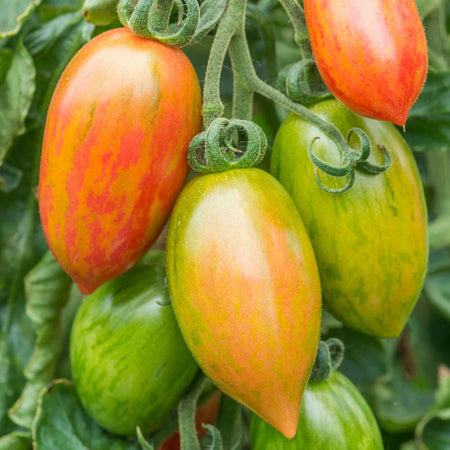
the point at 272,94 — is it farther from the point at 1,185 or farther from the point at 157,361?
the point at 1,185

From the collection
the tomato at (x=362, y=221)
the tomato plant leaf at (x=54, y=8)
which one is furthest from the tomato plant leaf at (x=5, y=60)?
the tomato at (x=362, y=221)

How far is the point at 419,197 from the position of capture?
84cm

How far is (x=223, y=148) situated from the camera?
76cm

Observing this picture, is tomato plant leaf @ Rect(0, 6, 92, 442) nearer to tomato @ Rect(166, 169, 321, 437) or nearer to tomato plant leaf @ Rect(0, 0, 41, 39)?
tomato plant leaf @ Rect(0, 0, 41, 39)

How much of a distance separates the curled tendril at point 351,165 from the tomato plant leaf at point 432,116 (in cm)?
32

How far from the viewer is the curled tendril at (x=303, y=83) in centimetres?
84

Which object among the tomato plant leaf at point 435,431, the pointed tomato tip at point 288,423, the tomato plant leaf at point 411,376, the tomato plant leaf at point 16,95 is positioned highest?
the tomato plant leaf at point 16,95

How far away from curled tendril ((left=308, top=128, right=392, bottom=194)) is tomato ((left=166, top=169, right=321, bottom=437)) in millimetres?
59

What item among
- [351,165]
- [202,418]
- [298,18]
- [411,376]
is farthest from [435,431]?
[298,18]

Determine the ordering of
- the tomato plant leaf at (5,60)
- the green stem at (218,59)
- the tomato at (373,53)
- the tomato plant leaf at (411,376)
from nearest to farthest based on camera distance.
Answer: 1. the tomato at (373,53)
2. the green stem at (218,59)
3. the tomato plant leaf at (5,60)
4. the tomato plant leaf at (411,376)

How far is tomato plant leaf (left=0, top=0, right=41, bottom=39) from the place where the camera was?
106 centimetres

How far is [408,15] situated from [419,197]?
24 centimetres

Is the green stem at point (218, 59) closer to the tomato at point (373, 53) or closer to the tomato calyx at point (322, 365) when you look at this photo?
the tomato at point (373, 53)

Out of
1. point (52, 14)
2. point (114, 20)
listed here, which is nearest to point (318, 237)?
point (114, 20)
